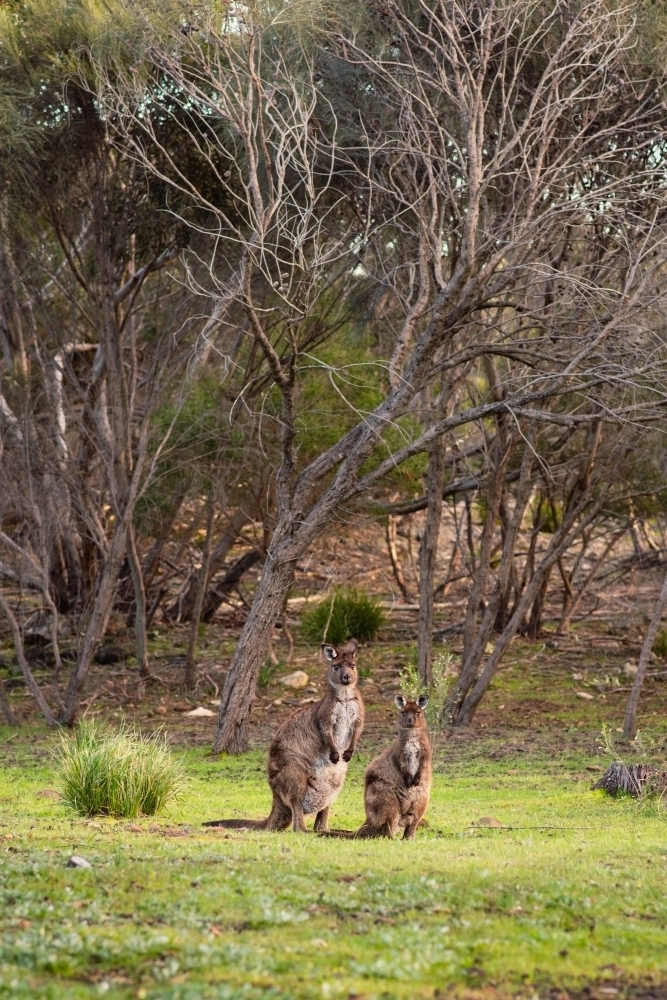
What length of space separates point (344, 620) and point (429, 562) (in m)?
4.83

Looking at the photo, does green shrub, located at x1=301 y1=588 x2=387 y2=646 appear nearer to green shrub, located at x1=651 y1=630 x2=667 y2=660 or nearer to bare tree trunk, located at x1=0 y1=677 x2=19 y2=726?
green shrub, located at x1=651 y1=630 x2=667 y2=660

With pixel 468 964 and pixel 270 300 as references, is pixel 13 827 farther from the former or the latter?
pixel 270 300

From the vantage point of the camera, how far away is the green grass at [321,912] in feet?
16.2

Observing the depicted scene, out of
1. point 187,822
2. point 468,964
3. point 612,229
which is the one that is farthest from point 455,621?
point 468,964

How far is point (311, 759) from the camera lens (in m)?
9.79

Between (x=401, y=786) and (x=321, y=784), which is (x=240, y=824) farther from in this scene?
(x=401, y=786)

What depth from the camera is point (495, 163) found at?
45.9 feet

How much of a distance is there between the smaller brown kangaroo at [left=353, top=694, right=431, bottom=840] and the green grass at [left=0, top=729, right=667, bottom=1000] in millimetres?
271

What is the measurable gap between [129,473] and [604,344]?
7.28 metres

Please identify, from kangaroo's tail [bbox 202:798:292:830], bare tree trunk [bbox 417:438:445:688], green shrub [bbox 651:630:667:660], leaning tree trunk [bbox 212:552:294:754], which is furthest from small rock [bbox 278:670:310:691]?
kangaroo's tail [bbox 202:798:292:830]

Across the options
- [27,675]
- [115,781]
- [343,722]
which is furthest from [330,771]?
[27,675]

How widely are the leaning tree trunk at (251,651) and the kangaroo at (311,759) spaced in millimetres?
5185

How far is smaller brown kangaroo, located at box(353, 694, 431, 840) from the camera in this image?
929cm

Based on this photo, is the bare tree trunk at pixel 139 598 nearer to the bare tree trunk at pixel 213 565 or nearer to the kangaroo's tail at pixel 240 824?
the bare tree trunk at pixel 213 565
